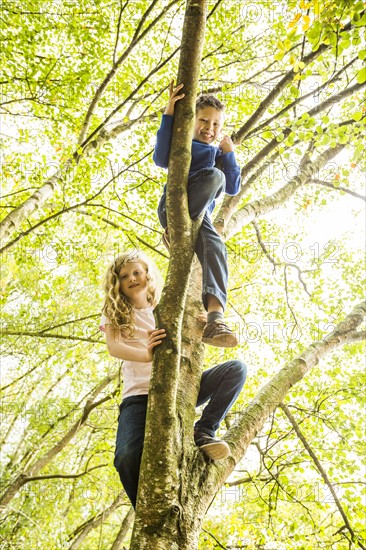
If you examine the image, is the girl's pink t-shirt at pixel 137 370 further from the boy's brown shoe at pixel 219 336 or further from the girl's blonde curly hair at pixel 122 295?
the boy's brown shoe at pixel 219 336

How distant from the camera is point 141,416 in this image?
2.32 metres

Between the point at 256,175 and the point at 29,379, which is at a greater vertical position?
the point at 29,379

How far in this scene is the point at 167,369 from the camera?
1.76 m

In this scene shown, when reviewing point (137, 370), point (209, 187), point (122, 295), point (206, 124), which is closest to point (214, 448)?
point (137, 370)

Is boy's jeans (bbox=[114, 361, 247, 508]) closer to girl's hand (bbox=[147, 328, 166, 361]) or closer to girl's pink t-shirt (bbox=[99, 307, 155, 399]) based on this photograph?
girl's pink t-shirt (bbox=[99, 307, 155, 399])

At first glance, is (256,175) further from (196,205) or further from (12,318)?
(12,318)

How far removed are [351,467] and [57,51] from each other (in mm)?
7475

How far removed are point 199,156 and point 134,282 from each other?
104cm

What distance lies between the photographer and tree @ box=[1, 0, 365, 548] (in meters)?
2.83

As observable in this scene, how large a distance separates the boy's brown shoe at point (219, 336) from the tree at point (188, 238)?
0.37ft

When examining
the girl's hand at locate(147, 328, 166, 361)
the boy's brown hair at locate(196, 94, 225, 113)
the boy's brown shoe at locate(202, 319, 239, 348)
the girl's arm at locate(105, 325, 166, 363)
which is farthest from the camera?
the boy's brown hair at locate(196, 94, 225, 113)

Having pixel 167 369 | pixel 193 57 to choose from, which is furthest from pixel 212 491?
pixel 193 57

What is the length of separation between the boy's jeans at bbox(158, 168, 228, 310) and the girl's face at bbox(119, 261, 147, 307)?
0.41m

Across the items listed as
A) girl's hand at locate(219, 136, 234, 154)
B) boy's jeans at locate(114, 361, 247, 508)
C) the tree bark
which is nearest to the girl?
boy's jeans at locate(114, 361, 247, 508)
